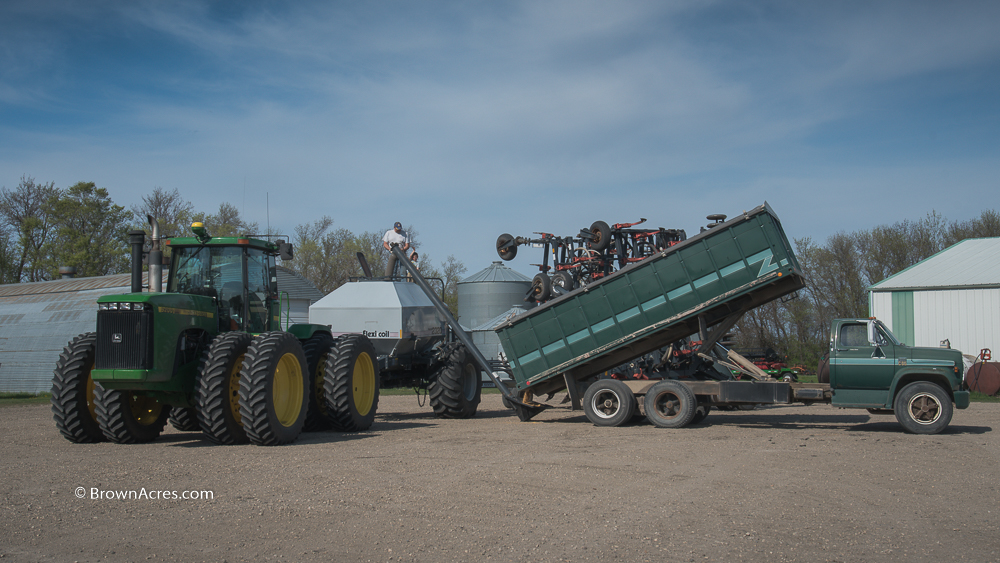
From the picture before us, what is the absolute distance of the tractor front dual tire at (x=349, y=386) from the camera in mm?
11930

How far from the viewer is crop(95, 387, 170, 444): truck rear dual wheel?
33.8 feet

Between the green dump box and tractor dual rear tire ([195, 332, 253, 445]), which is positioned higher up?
the green dump box

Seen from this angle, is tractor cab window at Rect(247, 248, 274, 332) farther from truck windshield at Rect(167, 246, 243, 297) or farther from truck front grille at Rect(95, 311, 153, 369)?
truck front grille at Rect(95, 311, 153, 369)

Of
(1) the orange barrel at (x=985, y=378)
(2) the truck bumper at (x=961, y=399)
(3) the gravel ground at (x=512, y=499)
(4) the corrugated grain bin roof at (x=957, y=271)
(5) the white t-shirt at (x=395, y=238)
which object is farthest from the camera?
(4) the corrugated grain bin roof at (x=957, y=271)

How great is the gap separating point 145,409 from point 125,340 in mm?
1973

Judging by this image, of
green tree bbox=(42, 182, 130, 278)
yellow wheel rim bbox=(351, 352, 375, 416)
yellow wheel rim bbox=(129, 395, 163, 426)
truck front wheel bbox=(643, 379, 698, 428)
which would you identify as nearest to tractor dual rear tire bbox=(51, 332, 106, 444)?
yellow wheel rim bbox=(129, 395, 163, 426)

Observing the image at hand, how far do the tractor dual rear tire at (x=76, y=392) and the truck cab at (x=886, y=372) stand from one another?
38.3 feet

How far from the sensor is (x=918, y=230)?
149 feet

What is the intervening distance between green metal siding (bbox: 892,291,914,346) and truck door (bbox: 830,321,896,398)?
17.0 meters

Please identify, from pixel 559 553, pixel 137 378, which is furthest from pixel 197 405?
pixel 559 553

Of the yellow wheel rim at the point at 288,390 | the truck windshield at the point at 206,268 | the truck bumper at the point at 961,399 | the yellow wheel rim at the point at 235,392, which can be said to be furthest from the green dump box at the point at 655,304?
the yellow wheel rim at the point at 235,392

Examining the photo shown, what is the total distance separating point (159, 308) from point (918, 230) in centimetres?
4694

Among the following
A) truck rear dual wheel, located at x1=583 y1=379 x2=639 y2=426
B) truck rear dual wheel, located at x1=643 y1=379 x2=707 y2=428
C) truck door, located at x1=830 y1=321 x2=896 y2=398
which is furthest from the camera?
truck rear dual wheel, located at x1=583 y1=379 x2=639 y2=426

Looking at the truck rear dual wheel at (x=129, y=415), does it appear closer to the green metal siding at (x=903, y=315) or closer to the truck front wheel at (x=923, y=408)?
the truck front wheel at (x=923, y=408)
